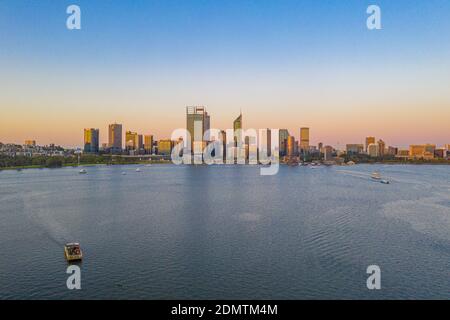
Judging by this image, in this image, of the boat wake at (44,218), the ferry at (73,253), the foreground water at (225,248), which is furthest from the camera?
the boat wake at (44,218)

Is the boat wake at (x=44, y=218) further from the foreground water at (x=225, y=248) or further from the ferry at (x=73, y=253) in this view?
the ferry at (x=73, y=253)

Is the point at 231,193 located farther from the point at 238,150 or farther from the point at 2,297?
Result: the point at 238,150

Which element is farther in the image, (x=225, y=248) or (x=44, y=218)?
(x=44, y=218)

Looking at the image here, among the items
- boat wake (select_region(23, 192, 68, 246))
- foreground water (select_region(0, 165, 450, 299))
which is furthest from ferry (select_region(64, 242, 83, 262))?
boat wake (select_region(23, 192, 68, 246))

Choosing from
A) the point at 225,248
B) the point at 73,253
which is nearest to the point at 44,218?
the point at 73,253

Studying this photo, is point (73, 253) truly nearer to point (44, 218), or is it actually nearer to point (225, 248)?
point (225, 248)

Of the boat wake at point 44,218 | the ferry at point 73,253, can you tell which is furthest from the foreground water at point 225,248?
the ferry at point 73,253

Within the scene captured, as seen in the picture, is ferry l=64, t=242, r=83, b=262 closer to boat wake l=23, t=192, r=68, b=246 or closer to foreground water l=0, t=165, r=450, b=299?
foreground water l=0, t=165, r=450, b=299
